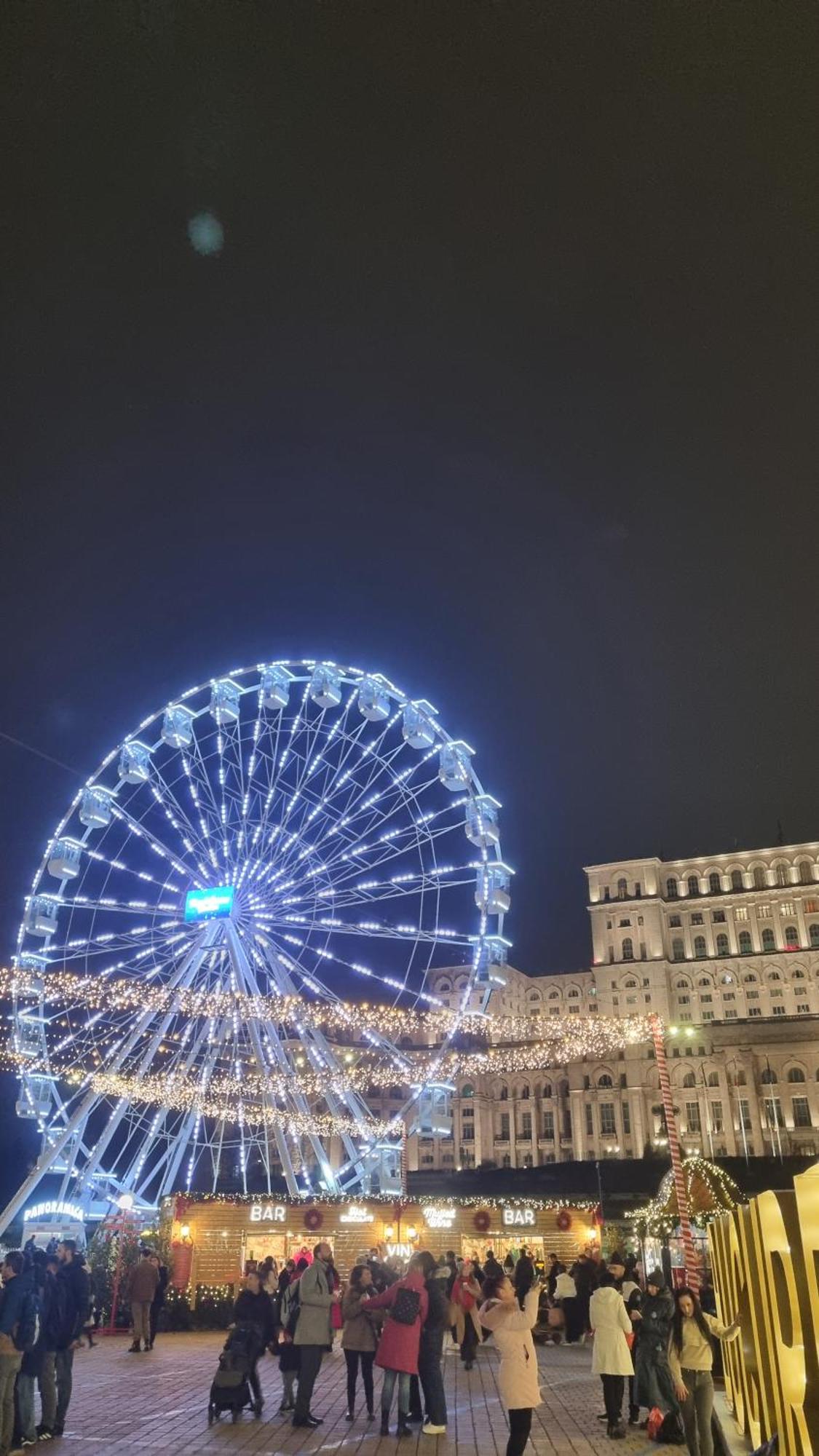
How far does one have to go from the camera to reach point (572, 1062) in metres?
86.2

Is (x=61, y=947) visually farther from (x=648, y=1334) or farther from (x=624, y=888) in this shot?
(x=624, y=888)

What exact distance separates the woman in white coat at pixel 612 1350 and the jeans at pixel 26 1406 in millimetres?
5560

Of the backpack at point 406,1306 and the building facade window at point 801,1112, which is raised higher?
the building facade window at point 801,1112

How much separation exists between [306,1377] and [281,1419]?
112 centimetres

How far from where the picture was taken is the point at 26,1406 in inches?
401

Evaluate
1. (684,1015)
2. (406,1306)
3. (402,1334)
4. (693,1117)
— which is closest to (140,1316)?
(402,1334)

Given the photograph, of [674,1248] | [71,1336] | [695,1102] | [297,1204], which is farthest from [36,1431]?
[695,1102]

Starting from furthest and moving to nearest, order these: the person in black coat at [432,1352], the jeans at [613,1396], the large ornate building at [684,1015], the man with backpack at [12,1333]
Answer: the large ornate building at [684,1015] < the jeans at [613,1396] < the person in black coat at [432,1352] < the man with backpack at [12,1333]

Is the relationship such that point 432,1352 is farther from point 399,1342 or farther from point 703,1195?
point 703,1195

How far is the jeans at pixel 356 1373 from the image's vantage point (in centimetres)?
1206

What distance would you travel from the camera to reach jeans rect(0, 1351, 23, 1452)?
953cm

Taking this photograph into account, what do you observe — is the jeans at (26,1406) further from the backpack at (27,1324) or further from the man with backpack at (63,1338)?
the backpack at (27,1324)

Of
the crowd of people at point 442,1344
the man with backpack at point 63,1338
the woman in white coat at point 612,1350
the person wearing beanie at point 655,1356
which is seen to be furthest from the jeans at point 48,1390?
the person wearing beanie at point 655,1356

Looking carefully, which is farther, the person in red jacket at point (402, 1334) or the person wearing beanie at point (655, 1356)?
the person wearing beanie at point (655, 1356)
